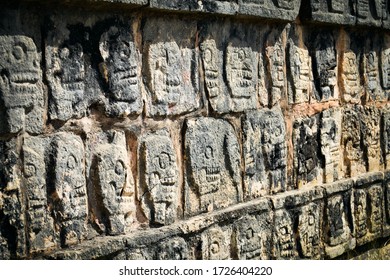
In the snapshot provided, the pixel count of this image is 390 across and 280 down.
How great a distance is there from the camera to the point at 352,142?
19.8 feet

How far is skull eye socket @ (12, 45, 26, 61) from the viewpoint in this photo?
3.34 m

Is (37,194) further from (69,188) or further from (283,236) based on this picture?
(283,236)

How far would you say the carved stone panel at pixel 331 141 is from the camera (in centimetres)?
559

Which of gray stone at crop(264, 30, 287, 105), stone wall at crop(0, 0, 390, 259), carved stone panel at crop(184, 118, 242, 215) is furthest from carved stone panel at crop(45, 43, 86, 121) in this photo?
gray stone at crop(264, 30, 287, 105)

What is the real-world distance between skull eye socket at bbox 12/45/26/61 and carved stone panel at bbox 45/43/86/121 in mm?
138

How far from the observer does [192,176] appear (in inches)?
170

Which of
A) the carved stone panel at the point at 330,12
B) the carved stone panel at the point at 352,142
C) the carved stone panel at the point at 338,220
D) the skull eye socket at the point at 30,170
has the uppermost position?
the carved stone panel at the point at 330,12

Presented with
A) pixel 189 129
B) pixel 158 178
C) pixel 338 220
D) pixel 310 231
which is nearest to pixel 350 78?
pixel 338 220

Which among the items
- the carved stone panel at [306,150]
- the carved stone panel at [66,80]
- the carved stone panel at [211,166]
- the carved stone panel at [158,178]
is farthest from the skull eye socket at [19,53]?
the carved stone panel at [306,150]

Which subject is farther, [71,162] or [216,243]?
[216,243]

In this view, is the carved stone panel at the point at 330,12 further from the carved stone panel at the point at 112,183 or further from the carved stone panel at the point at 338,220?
the carved stone panel at the point at 112,183

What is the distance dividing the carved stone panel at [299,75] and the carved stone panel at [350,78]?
19.6 inches

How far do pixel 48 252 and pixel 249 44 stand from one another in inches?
75.7

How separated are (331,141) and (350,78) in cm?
55
